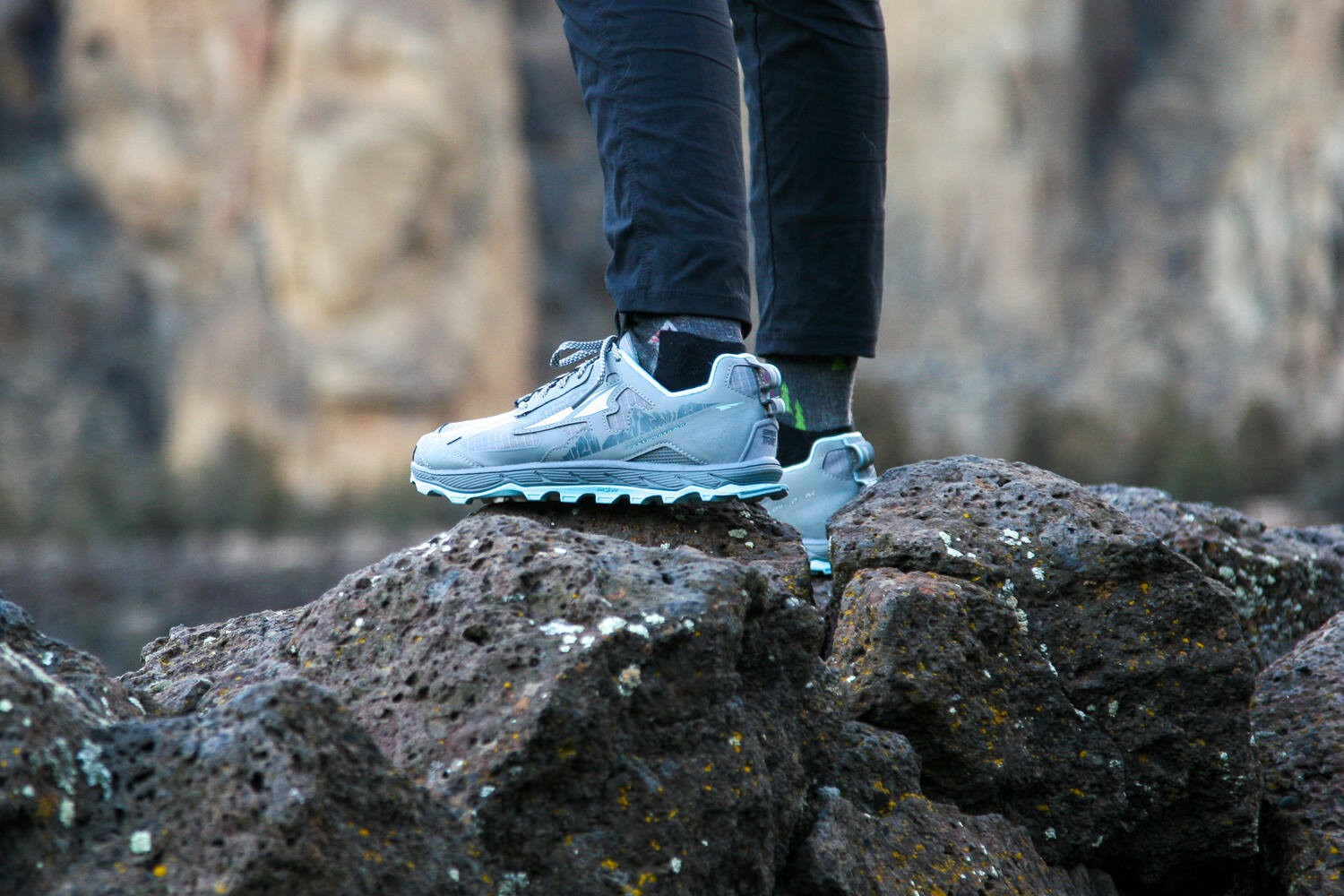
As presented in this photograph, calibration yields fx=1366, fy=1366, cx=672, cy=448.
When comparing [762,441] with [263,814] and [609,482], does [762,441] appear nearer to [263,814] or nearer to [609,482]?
[609,482]

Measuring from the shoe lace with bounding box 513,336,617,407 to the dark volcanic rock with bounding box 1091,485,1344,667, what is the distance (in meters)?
0.67

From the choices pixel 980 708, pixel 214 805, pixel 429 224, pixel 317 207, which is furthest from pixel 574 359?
pixel 429 224

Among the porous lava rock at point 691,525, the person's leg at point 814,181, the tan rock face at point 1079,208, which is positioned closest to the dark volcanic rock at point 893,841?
the porous lava rock at point 691,525

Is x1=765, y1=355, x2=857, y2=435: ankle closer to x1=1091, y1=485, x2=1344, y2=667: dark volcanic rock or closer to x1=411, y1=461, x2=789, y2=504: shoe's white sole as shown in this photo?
x1=411, y1=461, x2=789, y2=504: shoe's white sole

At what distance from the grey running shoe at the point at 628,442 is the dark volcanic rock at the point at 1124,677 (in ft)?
0.57

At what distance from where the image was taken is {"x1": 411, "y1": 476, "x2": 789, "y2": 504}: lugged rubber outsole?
4.45 ft

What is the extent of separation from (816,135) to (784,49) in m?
0.10

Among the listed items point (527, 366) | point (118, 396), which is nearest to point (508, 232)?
point (527, 366)

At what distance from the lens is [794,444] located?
1593 mm

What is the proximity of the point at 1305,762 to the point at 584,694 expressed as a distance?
86 cm

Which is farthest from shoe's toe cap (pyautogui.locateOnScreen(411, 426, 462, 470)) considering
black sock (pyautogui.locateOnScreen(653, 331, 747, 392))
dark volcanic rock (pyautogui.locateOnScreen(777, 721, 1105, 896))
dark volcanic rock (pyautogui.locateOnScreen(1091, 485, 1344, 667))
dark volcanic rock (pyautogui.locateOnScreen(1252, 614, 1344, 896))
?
dark volcanic rock (pyautogui.locateOnScreen(1252, 614, 1344, 896))

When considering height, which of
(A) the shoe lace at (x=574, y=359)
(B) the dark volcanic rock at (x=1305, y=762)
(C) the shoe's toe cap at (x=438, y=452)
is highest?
(A) the shoe lace at (x=574, y=359)

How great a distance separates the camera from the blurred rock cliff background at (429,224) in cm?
1297

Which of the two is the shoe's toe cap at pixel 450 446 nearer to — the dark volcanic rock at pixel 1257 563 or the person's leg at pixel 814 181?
the person's leg at pixel 814 181
